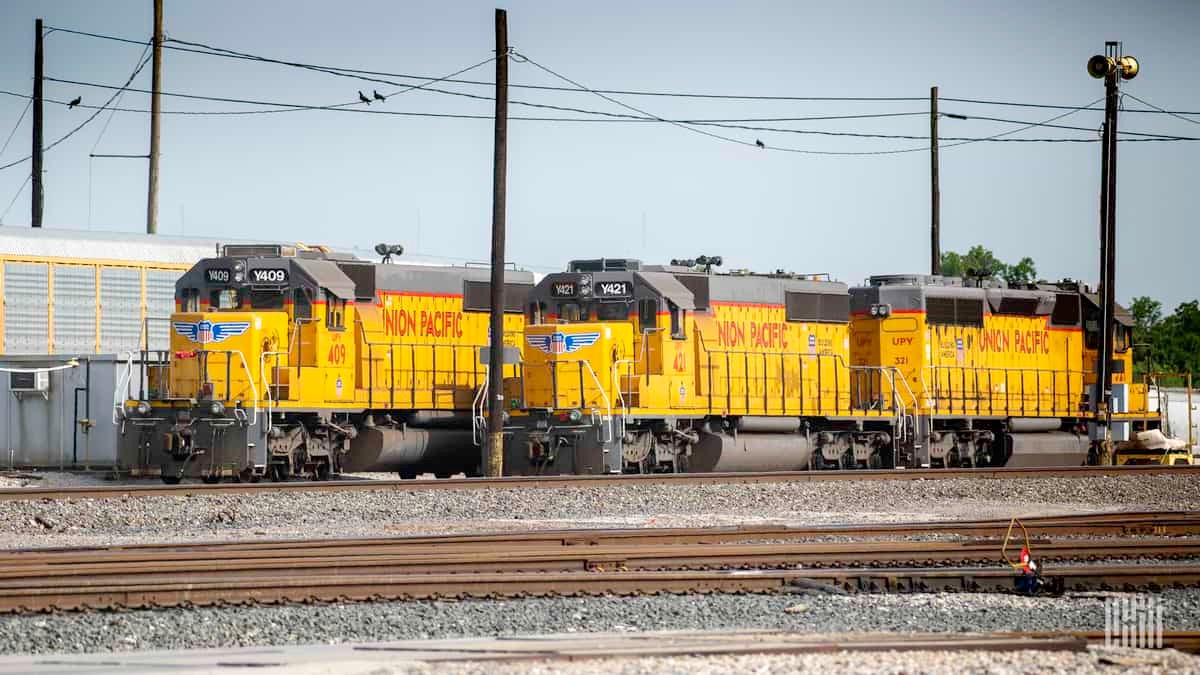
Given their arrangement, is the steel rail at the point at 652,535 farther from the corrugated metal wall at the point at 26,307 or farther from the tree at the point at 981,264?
the tree at the point at 981,264

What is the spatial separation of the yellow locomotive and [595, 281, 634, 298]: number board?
2.37 m

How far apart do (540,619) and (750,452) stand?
16.0 meters

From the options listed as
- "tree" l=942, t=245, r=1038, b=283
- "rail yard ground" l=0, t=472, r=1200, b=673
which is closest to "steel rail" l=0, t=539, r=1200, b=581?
"rail yard ground" l=0, t=472, r=1200, b=673

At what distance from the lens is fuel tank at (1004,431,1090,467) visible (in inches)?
1178

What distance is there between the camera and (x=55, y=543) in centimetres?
1511

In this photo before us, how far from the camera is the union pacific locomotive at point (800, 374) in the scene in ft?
80.6

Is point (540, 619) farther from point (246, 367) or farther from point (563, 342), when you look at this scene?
point (563, 342)

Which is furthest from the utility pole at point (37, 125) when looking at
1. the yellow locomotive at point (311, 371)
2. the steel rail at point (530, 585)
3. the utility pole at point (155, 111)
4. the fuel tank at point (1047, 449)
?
the steel rail at point (530, 585)

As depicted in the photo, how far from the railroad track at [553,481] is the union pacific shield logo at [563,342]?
2.62 m

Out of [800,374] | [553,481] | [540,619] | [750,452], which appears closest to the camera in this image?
[540,619]

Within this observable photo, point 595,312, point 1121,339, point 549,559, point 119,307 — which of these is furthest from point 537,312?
point 1121,339

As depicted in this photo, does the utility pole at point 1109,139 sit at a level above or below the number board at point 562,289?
above

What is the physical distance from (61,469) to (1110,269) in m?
20.0

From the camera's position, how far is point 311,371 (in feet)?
79.1
